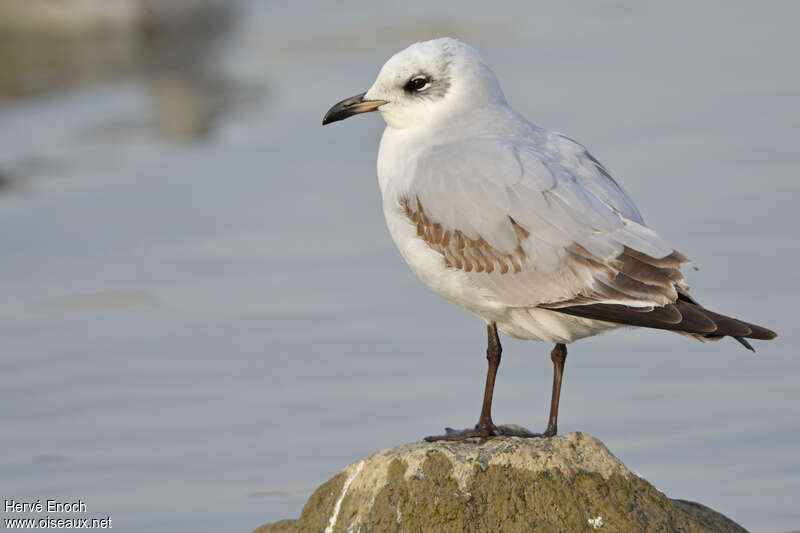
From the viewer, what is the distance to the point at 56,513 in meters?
7.42

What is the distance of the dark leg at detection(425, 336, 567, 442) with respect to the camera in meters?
6.36

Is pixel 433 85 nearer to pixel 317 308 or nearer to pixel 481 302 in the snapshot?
pixel 481 302

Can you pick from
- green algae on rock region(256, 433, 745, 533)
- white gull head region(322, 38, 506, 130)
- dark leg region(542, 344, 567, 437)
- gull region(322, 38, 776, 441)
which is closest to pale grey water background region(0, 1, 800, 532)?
dark leg region(542, 344, 567, 437)

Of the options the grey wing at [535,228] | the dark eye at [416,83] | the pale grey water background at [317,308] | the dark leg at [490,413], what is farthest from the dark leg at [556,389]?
the dark eye at [416,83]

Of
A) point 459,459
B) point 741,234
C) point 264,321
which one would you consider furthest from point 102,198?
point 459,459

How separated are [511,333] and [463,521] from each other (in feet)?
3.24

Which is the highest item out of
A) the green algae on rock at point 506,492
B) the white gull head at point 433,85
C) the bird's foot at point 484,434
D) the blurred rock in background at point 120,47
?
the blurred rock in background at point 120,47

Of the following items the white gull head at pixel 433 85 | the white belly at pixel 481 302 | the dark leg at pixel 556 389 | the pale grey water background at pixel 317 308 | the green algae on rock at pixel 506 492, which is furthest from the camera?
the pale grey water background at pixel 317 308

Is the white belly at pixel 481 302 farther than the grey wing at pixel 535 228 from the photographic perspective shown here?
Yes

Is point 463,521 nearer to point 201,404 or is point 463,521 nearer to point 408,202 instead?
point 408,202

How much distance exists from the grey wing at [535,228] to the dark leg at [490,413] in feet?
1.34

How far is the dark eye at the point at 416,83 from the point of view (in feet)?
22.1

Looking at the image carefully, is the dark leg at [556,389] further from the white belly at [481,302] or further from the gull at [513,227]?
the white belly at [481,302]

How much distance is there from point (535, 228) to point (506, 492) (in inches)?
42.8
